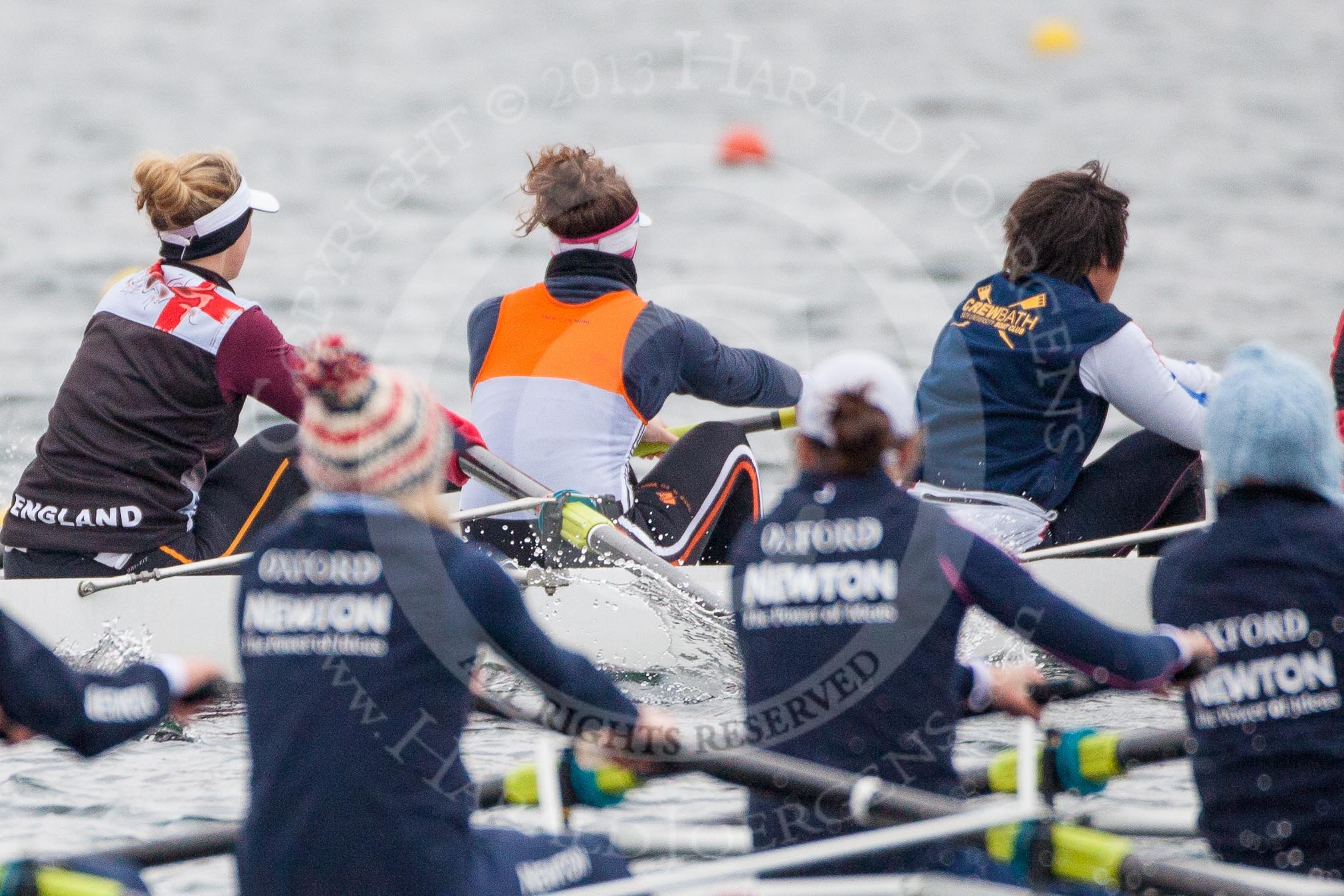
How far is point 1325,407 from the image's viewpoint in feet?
9.92

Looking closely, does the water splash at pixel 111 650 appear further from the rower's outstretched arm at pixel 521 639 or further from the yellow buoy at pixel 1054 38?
the yellow buoy at pixel 1054 38

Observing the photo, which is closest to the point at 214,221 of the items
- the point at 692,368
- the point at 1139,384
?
the point at 692,368

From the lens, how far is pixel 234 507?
5.28 m

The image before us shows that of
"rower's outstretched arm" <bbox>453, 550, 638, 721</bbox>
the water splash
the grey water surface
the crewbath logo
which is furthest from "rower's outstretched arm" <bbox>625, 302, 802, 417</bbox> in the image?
"rower's outstretched arm" <bbox>453, 550, 638, 721</bbox>

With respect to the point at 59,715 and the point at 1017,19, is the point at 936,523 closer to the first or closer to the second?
the point at 59,715

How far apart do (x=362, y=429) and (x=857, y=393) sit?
0.84 meters

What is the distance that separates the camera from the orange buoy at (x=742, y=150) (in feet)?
61.9

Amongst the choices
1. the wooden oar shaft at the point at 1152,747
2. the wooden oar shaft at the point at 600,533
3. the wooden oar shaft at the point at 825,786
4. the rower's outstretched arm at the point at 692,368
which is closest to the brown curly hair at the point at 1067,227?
the rower's outstretched arm at the point at 692,368

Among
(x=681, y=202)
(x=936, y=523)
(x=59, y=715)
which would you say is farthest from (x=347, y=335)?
(x=681, y=202)

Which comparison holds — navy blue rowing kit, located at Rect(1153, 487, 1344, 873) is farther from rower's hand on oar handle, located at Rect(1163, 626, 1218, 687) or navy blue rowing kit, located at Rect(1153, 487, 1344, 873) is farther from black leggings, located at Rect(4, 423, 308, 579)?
black leggings, located at Rect(4, 423, 308, 579)

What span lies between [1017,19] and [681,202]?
1338 cm

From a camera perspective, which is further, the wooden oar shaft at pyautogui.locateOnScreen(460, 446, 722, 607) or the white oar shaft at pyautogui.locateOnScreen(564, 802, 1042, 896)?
the wooden oar shaft at pyautogui.locateOnScreen(460, 446, 722, 607)

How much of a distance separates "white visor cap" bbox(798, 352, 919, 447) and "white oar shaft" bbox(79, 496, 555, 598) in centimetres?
209

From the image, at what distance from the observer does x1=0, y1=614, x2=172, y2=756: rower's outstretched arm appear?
2949 mm
